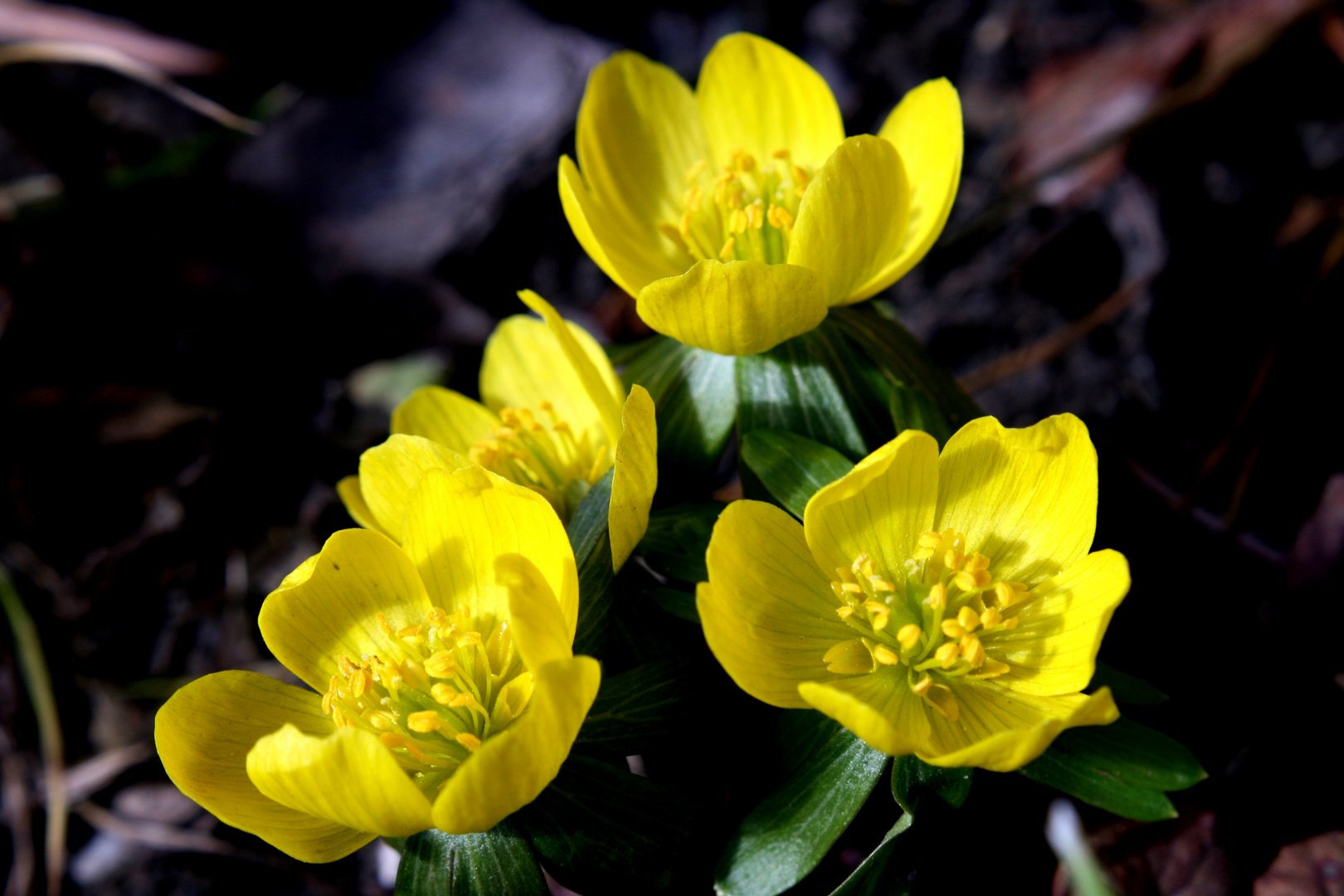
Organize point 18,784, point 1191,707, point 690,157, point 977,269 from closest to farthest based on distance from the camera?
point 1191,707 → point 690,157 → point 18,784 → point 977,269

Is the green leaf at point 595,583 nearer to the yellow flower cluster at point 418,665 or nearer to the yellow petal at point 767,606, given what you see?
the yellow flower cluster at point 418,665

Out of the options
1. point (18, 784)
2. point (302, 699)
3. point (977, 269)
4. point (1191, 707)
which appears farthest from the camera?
point (977, 269)

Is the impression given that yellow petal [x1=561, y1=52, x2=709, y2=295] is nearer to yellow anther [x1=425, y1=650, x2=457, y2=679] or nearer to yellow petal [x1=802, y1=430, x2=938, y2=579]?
yellow petal [x1=802, y1=430, x2=938, y2=579]

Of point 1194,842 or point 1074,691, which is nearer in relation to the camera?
point 1074,691

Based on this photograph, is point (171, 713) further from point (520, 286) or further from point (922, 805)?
point (520, 286)

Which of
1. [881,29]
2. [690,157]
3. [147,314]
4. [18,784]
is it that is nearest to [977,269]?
[881,29]

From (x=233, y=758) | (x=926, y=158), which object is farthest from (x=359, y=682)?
(x=926, y=158)

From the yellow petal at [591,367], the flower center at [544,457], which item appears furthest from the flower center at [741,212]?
the flower center at [544,457]
